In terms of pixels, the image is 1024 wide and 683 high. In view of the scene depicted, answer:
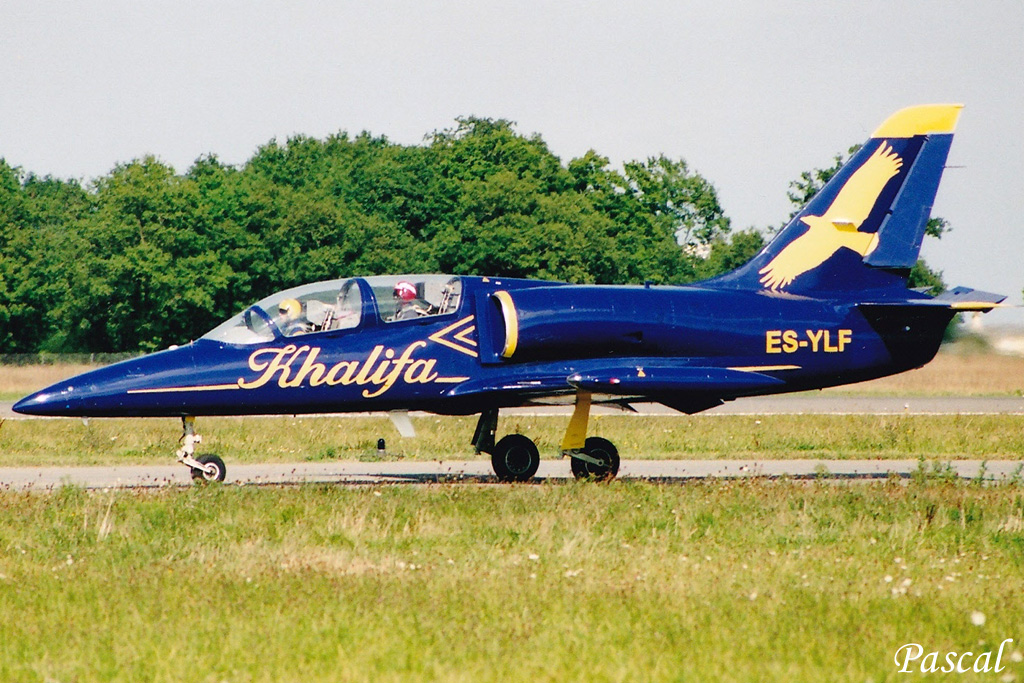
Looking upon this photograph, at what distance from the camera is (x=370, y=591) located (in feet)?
30.1

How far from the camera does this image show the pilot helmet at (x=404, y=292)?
1585 cm

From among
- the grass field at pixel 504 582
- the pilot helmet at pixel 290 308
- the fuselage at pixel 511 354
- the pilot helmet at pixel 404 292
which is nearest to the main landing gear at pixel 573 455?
the fuselage at pixel 511 354

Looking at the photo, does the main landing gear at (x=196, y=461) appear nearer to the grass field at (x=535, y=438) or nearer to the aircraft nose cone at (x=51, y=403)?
the aircraft nose cone at (x=51, y=403)

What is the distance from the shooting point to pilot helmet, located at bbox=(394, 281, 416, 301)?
52.0 feet

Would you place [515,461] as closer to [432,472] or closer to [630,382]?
[630,382]

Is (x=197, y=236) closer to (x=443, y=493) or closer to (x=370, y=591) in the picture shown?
(x=443, y=493)

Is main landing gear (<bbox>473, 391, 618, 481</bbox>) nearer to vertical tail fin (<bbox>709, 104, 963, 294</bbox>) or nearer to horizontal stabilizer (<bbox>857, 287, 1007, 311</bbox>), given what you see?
vertical tail fin (<bbox>709, 104, 963, 294</bbox>)

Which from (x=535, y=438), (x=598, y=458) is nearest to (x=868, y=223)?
(x=598, y=458)

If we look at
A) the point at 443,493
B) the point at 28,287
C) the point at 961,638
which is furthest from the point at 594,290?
the point at 28,287

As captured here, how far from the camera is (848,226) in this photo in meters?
17.7

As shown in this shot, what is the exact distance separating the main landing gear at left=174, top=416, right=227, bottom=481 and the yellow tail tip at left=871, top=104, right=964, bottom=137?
988 centimetres

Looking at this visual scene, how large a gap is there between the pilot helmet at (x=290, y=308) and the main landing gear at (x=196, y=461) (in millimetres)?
1637

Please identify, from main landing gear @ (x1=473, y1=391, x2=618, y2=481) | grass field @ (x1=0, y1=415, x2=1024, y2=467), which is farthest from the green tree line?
main landing gear @ (x1=473, y1=391, x2=618, y2=481)

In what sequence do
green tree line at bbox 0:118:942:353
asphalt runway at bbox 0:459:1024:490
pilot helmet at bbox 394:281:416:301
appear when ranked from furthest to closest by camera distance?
1. green tree line at bbox 0:118:942:353
2. asphalt runway at bbox 0:459:1024:490
3. pilot helmet at bbox 394:281:416:301
